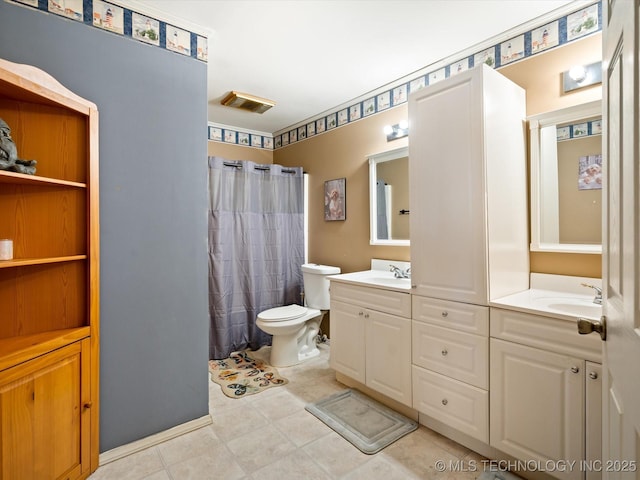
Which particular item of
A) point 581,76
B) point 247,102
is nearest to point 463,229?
point 581,76

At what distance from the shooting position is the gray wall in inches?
65.8

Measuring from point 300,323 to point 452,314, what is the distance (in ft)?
4.79

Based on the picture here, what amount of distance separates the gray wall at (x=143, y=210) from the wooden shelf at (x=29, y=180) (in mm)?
201

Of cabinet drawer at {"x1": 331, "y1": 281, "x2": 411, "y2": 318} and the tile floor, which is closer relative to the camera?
the tile floor

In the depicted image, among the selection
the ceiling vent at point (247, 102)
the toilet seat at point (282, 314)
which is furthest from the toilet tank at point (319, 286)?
the ceiling vent at point (247, 102)

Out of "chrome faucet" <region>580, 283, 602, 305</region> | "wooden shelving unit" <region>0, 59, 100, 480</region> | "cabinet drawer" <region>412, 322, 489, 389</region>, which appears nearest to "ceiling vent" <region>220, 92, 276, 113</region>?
"wooden shelving unit" <region>0, 59, 100, 480</region>

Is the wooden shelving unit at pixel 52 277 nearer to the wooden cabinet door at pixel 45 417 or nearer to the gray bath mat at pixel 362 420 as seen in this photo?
the wooden cabinet door at pixel 45 417

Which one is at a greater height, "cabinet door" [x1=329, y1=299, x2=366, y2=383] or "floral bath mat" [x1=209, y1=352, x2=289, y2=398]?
"cabinet door" [x1=329, y1=299, x2=366, y2=383]

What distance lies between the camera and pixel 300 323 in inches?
115

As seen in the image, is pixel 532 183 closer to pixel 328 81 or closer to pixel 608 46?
pixel 608 46

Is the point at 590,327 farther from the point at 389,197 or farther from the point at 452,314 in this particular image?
the point at 389,197

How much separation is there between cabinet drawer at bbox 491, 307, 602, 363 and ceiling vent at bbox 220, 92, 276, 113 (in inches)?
101

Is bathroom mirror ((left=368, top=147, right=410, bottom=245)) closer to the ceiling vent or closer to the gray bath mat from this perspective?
the ceiling vent

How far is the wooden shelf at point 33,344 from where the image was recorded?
1.29 meters
